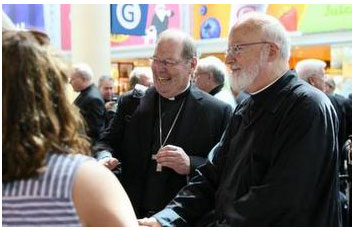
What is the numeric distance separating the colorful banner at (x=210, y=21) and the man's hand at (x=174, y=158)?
7.46 m

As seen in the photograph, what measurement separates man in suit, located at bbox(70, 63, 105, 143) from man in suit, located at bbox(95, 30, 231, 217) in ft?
8.89

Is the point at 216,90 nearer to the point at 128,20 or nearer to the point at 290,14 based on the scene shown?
the point at 128,20

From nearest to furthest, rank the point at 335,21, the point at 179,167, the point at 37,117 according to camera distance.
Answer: the point at 37,117, the point at 179,167, the point at 335,21

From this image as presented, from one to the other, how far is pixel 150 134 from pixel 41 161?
5.37 feet

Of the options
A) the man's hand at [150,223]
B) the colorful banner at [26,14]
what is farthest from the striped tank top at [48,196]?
the colorful banner at [26,14]

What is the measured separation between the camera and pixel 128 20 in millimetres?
7969

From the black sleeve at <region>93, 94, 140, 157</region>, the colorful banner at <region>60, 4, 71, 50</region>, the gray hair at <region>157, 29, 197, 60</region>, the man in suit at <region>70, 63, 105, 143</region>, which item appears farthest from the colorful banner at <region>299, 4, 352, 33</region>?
the black sleeve at <region>93, 94, 140, 157</region>

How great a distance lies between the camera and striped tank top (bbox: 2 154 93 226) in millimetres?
1401

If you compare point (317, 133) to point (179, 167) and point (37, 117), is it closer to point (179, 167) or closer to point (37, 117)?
point (179, 167)

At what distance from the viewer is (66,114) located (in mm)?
1486

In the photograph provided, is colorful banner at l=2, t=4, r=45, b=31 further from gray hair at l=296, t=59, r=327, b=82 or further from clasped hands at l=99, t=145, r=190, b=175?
clasped hands at l=99, t=145, r=190, b=175

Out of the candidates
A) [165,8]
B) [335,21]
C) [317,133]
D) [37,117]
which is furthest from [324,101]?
[165,8]

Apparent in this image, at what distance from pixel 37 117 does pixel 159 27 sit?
9.14 meters

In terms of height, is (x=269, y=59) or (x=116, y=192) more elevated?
(x=269, y=59)
